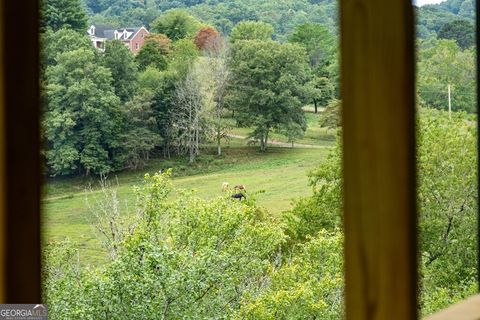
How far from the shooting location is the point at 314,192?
29.8 ft

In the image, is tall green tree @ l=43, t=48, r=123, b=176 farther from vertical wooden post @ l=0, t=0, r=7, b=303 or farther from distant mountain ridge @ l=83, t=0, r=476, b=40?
vertical wooden post @ l=0, t=0, r=7, b=303

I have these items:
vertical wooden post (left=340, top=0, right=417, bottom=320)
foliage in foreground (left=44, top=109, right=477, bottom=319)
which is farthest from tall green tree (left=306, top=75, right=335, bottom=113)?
vertical wooden post (left=340, top=0, right=417, bottom=320)

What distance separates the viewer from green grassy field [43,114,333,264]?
9125 mm

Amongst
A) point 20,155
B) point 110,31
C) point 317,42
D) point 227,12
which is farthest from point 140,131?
point 20,155

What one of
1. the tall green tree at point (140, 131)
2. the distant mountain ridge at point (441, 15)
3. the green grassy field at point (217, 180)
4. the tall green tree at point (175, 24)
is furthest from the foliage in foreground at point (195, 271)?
the distant mountain ridge at point (441, 15)

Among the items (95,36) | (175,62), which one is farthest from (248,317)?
(95,36)

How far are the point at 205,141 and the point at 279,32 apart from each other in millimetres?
2152

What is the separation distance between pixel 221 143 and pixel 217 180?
24.9 inches

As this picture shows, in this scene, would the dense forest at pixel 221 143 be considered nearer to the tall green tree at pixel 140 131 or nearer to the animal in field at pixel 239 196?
the tall green tree at pixel 140 131

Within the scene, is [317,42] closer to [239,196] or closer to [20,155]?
[239,196]

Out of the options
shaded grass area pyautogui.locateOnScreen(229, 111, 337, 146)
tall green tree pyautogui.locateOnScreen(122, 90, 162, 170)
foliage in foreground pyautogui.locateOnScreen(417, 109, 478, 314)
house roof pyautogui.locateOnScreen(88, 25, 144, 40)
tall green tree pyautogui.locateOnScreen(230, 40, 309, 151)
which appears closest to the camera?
foliage in foreground pyautogui.locateOnScreen(417, 109, 478, 314)

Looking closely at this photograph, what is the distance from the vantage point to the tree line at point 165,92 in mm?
9891

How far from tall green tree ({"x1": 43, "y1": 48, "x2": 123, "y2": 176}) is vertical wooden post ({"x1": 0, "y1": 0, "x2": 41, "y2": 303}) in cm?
945

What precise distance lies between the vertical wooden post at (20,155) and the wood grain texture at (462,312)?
0.82ft
